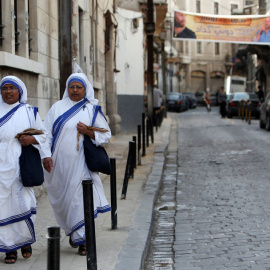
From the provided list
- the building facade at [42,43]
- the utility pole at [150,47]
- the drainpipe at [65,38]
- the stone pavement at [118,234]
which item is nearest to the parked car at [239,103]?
the utility pole at [150,47]

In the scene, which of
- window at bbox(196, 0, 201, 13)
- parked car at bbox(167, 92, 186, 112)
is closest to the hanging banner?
window at bbox(196, 0, 201, 13)

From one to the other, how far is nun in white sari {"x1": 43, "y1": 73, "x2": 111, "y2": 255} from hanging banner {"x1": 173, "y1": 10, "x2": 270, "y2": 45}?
27.6m

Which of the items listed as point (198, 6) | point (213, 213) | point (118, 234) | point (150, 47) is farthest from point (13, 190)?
point (198, 6)

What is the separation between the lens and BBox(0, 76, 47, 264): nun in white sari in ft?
19.0

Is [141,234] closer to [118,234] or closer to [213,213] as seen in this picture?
[118,234]

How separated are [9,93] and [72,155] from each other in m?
0.81

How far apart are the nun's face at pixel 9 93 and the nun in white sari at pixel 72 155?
476 mm

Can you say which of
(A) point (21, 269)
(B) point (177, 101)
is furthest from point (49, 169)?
(B) point (177, 101)

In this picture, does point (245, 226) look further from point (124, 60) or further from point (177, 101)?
point (177, 101)

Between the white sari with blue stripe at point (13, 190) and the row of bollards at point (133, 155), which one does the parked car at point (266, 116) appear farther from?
the white sari with blue stripe at point (13, 190)

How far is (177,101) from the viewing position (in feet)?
172

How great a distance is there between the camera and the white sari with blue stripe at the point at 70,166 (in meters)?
6.13

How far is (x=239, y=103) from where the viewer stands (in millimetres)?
36031

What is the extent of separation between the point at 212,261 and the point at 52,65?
244 inches
